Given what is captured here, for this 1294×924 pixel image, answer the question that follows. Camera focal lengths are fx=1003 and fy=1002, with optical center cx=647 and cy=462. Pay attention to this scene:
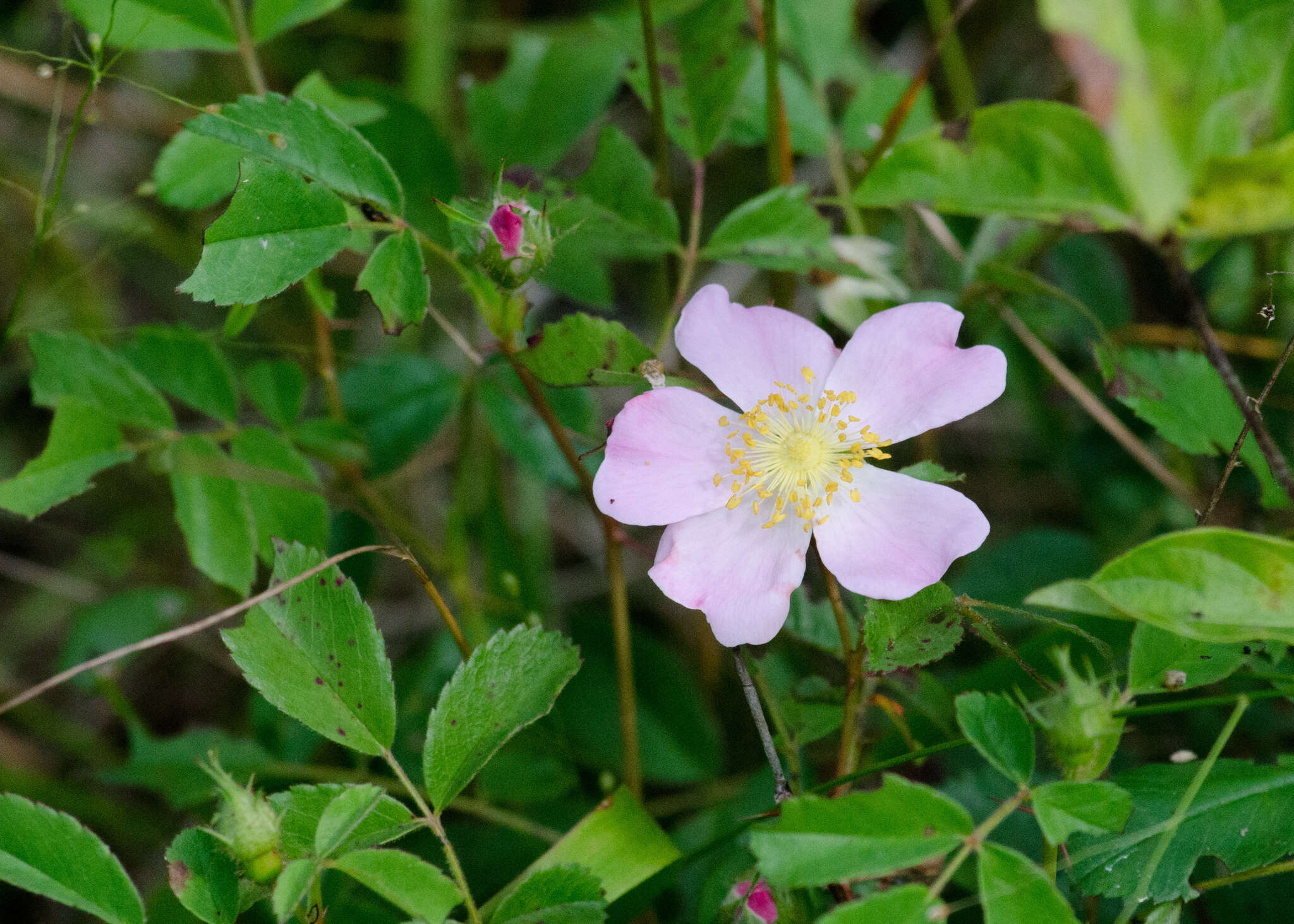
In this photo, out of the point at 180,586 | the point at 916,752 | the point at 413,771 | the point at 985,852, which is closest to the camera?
the point at 985,852

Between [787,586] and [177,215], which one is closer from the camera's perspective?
[787,586]

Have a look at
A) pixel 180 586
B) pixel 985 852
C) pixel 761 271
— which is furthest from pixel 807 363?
pixel 180 586

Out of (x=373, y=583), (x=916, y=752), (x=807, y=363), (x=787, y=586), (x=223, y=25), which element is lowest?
(x=373, y=583)

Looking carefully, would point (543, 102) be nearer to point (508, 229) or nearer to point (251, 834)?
point (508, 229)

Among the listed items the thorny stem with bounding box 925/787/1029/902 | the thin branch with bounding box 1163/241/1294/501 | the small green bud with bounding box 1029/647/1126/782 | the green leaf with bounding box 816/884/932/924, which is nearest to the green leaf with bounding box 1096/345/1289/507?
the thin branch with bounding box 1163/241/1294/501

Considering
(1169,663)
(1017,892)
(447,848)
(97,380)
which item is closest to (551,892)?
(447,848)

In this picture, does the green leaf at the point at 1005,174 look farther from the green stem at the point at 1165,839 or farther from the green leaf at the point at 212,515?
the green leaf at the point at 212,515

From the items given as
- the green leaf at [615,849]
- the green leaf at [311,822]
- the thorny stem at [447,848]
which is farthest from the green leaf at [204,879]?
the green leaf at [615,849]

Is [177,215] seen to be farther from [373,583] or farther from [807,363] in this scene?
[807,363]
